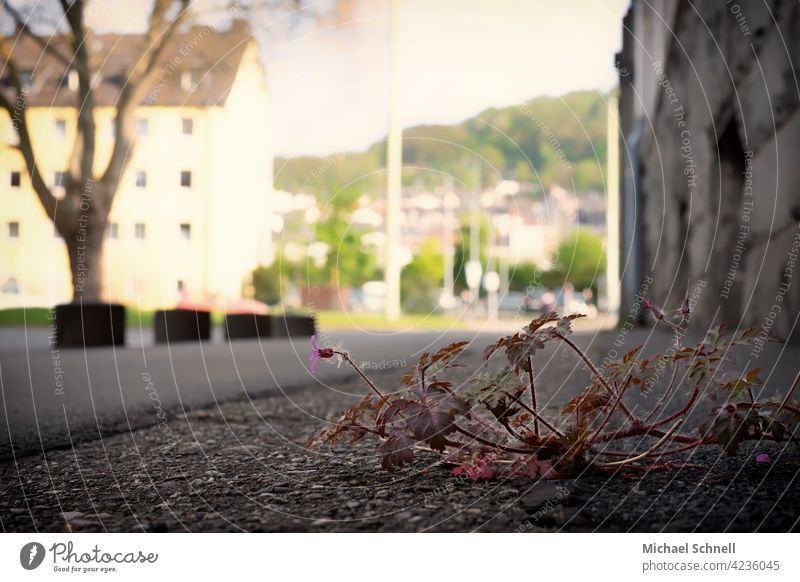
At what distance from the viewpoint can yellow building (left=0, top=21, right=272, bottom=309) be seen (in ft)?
8.42

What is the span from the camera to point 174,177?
3.65 meters

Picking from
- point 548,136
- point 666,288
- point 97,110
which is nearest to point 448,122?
point 548,136

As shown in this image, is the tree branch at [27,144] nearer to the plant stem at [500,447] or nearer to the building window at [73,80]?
the building window at [73,80]

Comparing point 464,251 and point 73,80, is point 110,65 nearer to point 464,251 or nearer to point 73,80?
point 73,80

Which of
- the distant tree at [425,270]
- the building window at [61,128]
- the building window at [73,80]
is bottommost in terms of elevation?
the distant tree at [425,270]

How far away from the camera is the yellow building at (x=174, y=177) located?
257 cm

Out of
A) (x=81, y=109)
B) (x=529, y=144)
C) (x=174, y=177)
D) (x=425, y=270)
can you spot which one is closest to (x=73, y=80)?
(x=81, y=109)

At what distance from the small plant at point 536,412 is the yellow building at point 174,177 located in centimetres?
94

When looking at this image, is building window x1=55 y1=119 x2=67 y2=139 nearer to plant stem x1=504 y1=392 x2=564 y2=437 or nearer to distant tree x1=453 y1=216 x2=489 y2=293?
distant tree x1=453 y1=216 x2=489 y2=293

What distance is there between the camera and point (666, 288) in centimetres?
575

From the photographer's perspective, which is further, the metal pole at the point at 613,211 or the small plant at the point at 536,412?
the metal pole at the point at 613,211

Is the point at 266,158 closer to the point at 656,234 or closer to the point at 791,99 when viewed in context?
the point at 791,99

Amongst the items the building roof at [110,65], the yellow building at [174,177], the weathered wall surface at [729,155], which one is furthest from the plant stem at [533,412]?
the building roof at [110,65]
